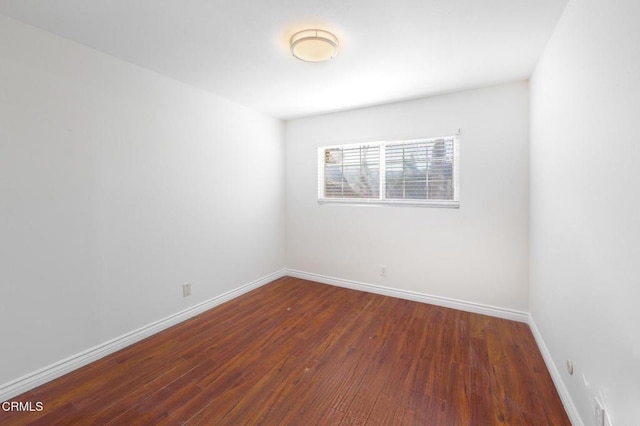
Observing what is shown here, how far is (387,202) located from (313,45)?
6.63ft

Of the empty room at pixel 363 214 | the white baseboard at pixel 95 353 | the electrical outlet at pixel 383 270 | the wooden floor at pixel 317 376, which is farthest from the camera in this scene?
the electrical outlet at pixel 383 270

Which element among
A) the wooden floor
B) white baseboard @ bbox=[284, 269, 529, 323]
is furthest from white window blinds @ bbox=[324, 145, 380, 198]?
the wooden floor

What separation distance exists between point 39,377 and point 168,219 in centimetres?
139

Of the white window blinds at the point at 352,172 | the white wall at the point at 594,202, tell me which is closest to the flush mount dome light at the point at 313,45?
the white wall at the point at 594,202

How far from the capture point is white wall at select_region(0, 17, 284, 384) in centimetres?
171

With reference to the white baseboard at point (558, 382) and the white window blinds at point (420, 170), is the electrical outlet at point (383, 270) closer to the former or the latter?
the white window blinds at point (420, 170)

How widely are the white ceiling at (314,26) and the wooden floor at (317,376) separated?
243 centimetres

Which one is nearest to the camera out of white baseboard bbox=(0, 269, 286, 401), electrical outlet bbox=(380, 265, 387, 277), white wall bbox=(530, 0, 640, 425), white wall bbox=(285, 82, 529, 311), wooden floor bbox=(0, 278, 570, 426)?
white wall bbox=(530, 0, 640, 425)

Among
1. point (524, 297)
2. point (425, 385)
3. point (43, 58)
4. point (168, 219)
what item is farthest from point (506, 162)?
point (43, 58)

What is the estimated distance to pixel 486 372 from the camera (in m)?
1.90

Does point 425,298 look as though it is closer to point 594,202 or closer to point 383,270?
point 383,270

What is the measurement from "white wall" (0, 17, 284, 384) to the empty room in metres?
0.01

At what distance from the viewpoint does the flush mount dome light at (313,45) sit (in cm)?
182

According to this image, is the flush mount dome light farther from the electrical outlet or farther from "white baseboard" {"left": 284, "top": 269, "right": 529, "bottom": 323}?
"white baseboard" {"left": 284, "top": 269, "right": 529, "bottom": 323}
